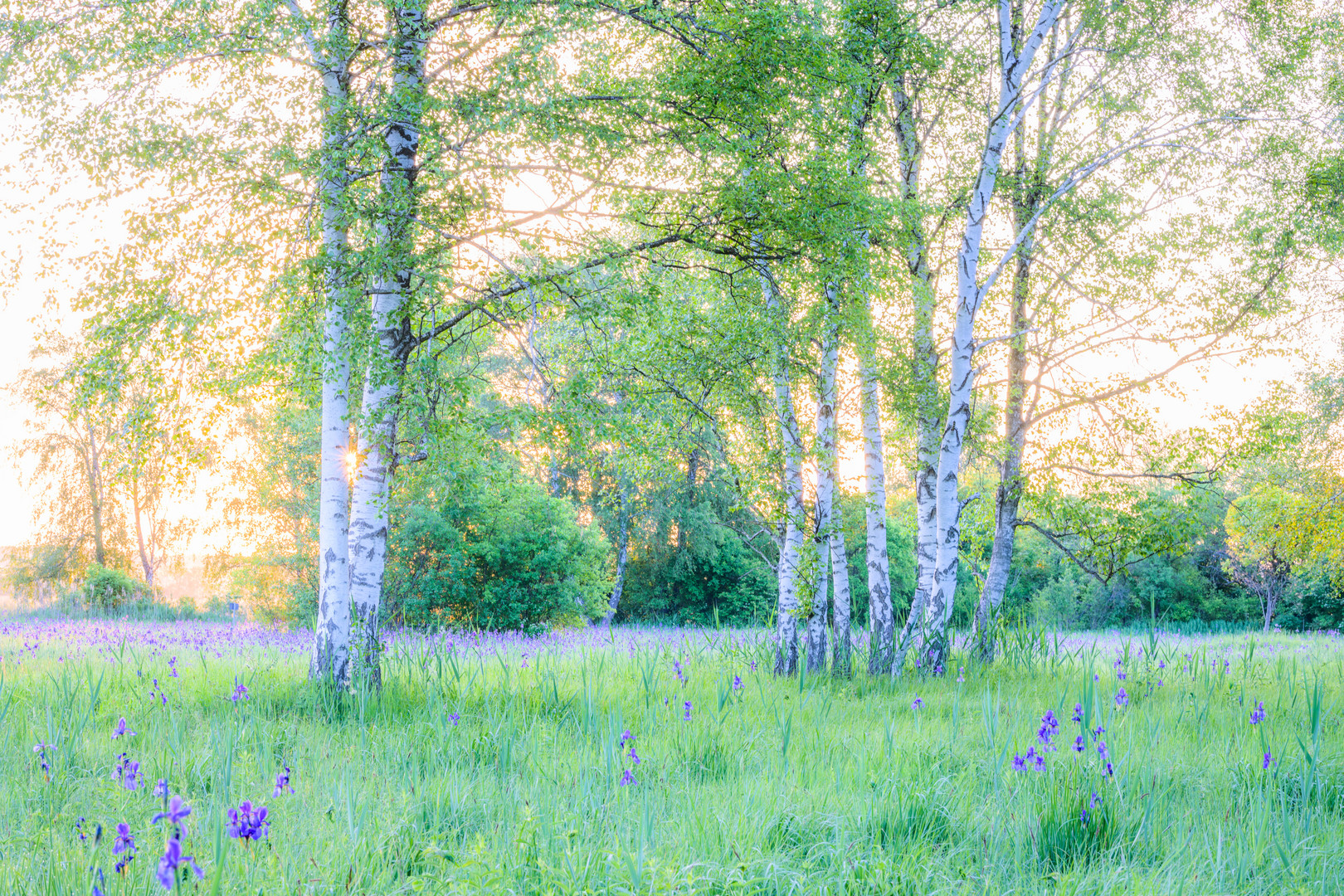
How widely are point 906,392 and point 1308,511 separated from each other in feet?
18.1

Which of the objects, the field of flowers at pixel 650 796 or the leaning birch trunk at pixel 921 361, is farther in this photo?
the leaning birch trunk at pixel 921 361

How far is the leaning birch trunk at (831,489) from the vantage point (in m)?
8.10

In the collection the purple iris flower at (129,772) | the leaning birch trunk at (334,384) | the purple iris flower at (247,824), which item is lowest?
the purple iris flower at (129,772)

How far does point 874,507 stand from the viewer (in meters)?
8.34

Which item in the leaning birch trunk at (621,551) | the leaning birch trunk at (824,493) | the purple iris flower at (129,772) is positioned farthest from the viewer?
the leaning birch trunk at (621,551)

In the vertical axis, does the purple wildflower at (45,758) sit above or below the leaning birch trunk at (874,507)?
below

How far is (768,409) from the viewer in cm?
837

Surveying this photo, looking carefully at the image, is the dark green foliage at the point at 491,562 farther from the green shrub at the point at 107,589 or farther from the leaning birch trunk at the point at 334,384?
the leaning birch trunk at the point at 334,384

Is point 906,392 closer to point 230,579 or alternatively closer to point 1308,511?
point 1308,511

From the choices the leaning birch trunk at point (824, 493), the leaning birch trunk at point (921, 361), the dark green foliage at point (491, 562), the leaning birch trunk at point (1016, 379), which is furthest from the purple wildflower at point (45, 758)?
the dark green foliage at point (491, 562)

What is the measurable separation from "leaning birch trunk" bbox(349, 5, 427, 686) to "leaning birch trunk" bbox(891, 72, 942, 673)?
5.00m

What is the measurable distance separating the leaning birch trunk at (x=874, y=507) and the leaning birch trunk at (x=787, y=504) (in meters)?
0.80

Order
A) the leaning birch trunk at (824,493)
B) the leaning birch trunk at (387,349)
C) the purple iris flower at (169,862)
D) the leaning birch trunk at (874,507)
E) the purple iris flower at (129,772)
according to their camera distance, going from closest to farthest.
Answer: the purple iris flower at (169,862), the purple iris flower at (129,772), the leaning birch trunk at (387,349), the leaning birch trunk at (824,493), the leaning birch trunk at (874,507)

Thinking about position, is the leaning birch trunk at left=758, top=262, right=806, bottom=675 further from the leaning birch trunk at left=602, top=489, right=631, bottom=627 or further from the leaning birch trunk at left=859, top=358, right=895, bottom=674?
the leaning birch trunk at left=602, top=489, right=631, bottom=627
